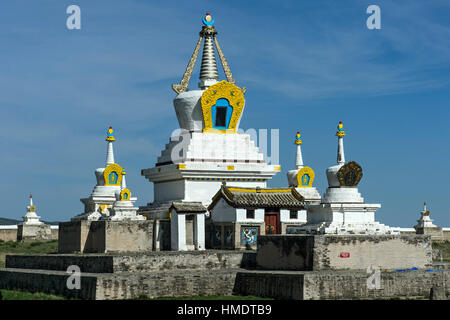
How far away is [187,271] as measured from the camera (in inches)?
976

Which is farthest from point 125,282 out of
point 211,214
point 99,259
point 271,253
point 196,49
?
point 196,49

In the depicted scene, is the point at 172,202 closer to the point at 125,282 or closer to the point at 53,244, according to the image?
the point at 125,282

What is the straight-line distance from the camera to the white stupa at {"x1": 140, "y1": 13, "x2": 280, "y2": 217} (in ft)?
97.7

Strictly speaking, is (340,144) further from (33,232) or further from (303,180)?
(33,232)

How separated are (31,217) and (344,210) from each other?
76.3 ft

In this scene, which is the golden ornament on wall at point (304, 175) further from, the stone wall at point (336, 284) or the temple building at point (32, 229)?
the temple building at point (32, 229)

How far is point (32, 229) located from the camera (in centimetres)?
4350

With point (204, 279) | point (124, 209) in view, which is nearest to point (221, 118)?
point (124, 209)

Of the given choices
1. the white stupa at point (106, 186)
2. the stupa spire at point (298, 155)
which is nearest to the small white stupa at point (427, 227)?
the stupa spire at point (298, 155)

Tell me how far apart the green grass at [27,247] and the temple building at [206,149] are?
27.4ft

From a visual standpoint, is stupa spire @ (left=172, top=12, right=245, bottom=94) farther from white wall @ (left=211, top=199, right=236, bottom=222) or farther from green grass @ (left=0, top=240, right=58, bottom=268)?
green grass @ (left=0, top=240, right=58, bottom=268)

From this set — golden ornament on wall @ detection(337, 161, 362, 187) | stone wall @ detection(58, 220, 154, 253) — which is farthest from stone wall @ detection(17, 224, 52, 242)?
golden ornament on wall @ detection(337, 161, 362, 187)
